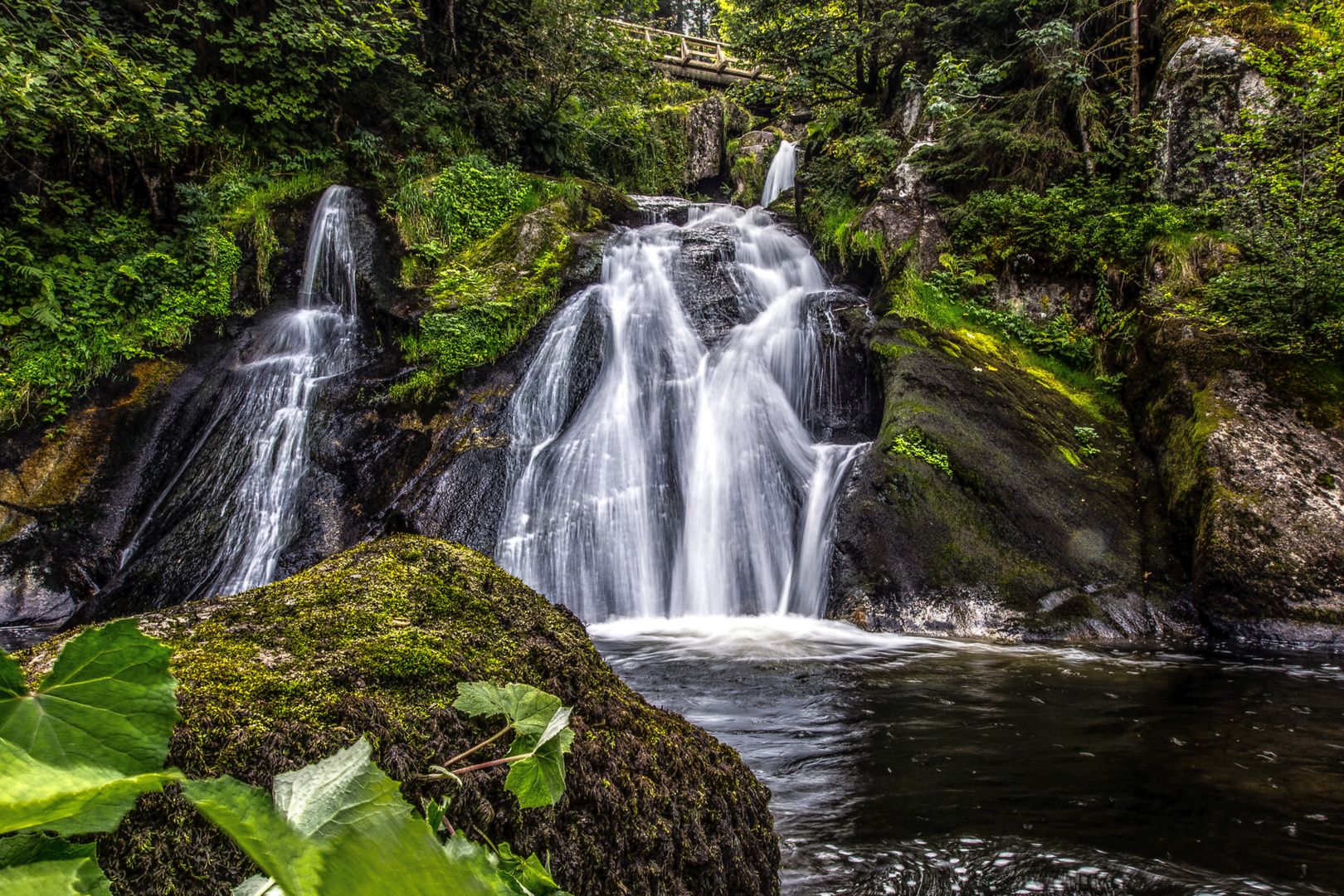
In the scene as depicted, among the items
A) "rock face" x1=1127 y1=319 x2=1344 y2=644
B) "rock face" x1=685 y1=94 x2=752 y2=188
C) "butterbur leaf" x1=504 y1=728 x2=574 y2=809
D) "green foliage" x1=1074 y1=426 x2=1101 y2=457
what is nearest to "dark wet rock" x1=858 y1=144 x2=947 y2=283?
"green foliage" x1=1074 y1=426 x2=1101 y2=457

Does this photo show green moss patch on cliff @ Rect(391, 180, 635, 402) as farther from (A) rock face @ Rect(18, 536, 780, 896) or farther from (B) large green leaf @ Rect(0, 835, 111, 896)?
(B) large green leaf @ Rect(0, 835, 111, 896)

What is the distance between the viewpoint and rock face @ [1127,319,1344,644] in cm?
627

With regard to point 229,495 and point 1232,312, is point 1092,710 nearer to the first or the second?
point 1232,312

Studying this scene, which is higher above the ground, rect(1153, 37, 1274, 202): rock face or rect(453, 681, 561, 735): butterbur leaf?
rect(1153, 37, 1274, 202): rock face

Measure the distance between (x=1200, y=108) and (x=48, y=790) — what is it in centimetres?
1285

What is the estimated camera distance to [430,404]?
9.27m

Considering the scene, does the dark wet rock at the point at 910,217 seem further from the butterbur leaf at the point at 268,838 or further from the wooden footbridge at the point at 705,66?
the wooden footbridge at the point at 705,66

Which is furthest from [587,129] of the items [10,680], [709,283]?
[10,680]

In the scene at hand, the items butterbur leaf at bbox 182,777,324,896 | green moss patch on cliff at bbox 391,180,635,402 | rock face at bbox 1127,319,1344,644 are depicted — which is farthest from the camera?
green moss patch on cliff at bbox 391,180,635,402

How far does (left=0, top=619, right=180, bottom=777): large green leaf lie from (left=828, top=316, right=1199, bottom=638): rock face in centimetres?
683

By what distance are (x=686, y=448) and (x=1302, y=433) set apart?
6.70 meters

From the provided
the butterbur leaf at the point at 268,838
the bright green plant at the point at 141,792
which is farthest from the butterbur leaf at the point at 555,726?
the butterbur leaf at the point at 268,838

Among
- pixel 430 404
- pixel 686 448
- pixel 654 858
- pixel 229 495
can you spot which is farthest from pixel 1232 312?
pixel 229 495

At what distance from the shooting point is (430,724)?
4.62 ft
